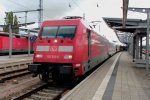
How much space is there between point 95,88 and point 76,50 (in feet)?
7.68

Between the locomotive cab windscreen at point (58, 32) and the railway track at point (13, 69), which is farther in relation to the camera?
the railway track at point (13, 69)

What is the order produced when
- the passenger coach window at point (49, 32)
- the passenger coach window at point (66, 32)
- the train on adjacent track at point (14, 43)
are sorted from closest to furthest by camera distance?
the passenger coach window at point (66, 32) < the passenger coach window at point (49, 32) < the train on adjacent track at point (14, 43)

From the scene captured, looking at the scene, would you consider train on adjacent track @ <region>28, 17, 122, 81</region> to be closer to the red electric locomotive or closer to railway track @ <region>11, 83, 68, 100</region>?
the red electric locomotive

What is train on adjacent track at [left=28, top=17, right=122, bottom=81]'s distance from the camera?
12602 millimetres

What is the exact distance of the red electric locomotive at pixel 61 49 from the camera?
41.3ft

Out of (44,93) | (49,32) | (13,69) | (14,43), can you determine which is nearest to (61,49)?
(49,32)

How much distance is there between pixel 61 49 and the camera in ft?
42.3

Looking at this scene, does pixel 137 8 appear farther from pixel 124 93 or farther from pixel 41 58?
pixel 124 93

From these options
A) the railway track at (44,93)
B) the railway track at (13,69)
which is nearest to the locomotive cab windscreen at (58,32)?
the railway track at (44,93)

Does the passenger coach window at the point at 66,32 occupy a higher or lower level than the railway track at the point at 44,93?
higher

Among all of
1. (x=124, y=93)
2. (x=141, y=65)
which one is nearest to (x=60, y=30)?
(x=124, y=93)

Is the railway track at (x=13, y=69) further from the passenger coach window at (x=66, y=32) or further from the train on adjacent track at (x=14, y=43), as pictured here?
the train on adjacent track at (x=14, y=43)

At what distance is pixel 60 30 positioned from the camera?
43.8 feet

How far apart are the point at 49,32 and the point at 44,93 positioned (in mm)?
3176
